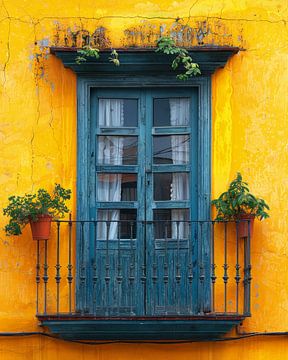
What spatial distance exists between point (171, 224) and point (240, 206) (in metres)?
0.80

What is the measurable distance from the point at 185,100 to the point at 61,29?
57.3 inches

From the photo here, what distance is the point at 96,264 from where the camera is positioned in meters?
10.2

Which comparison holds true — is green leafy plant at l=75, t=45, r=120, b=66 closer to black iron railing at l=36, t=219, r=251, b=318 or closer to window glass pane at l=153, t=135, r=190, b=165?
window glass pane at l=153, t=135, r=190, b=165

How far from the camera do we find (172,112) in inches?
419

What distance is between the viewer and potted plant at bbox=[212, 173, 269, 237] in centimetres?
1005

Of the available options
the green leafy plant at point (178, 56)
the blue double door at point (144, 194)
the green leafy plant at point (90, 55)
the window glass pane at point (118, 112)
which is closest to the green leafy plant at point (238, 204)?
the blue double door at point (144, 194)

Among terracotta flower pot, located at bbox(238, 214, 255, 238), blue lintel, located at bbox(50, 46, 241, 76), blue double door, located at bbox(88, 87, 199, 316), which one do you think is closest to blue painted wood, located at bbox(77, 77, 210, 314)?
blue double door, located at bbox(88, 87, 199, 316)

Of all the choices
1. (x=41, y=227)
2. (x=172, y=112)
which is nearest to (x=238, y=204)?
(x=172, y=112)

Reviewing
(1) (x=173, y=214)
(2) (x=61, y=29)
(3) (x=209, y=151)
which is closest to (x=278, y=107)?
(3) (x=209, y=151)

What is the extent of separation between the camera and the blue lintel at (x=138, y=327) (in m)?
9.84

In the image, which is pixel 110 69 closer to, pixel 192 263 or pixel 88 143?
pixel 88 143

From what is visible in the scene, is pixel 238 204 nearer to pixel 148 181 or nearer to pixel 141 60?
pixel 148 181

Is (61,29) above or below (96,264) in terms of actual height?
above

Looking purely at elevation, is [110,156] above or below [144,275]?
above
